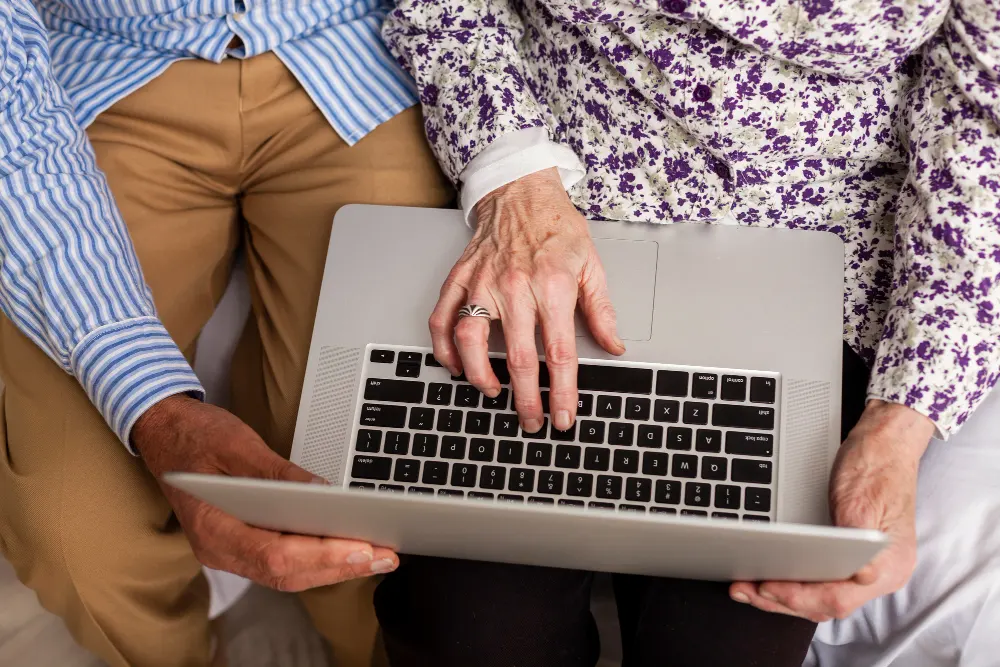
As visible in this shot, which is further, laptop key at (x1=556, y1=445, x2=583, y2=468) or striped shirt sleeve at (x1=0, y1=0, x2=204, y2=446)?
striped shirt sleeve at (x1=0, y1=0, x2=204, y2=446)

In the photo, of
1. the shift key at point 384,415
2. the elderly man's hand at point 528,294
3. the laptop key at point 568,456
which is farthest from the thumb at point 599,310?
the shift key at point 384,415

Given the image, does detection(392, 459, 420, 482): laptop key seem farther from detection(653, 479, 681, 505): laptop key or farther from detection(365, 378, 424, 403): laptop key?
detection(653, 479, 681, 505): laptop key

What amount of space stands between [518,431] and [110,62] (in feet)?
2.34

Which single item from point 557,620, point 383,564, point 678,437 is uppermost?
point 678,437

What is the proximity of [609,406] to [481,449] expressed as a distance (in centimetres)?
13

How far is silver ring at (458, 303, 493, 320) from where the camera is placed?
865 mm

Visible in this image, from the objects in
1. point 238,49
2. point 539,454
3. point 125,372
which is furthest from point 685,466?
point 238,49

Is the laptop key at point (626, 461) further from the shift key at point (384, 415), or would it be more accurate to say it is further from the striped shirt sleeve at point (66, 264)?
the striped shirt sleeve at point (66, 264)

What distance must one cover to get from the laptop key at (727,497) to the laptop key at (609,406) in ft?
0.37

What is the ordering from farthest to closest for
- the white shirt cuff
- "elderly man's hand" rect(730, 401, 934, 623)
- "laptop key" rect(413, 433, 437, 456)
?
the white shirt cuff, "laptop key" rect(413, 433, 437, 456), "elderly man's hand" rect(730, 401, 934, 623)

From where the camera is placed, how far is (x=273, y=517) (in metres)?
0.73

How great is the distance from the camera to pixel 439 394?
881 mm

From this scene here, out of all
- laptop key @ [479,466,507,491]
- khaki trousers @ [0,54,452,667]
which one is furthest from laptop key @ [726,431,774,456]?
khaki trousers @ [0,54,452,667]

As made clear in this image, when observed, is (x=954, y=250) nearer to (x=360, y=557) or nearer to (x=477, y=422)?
(x=477, y=422)
